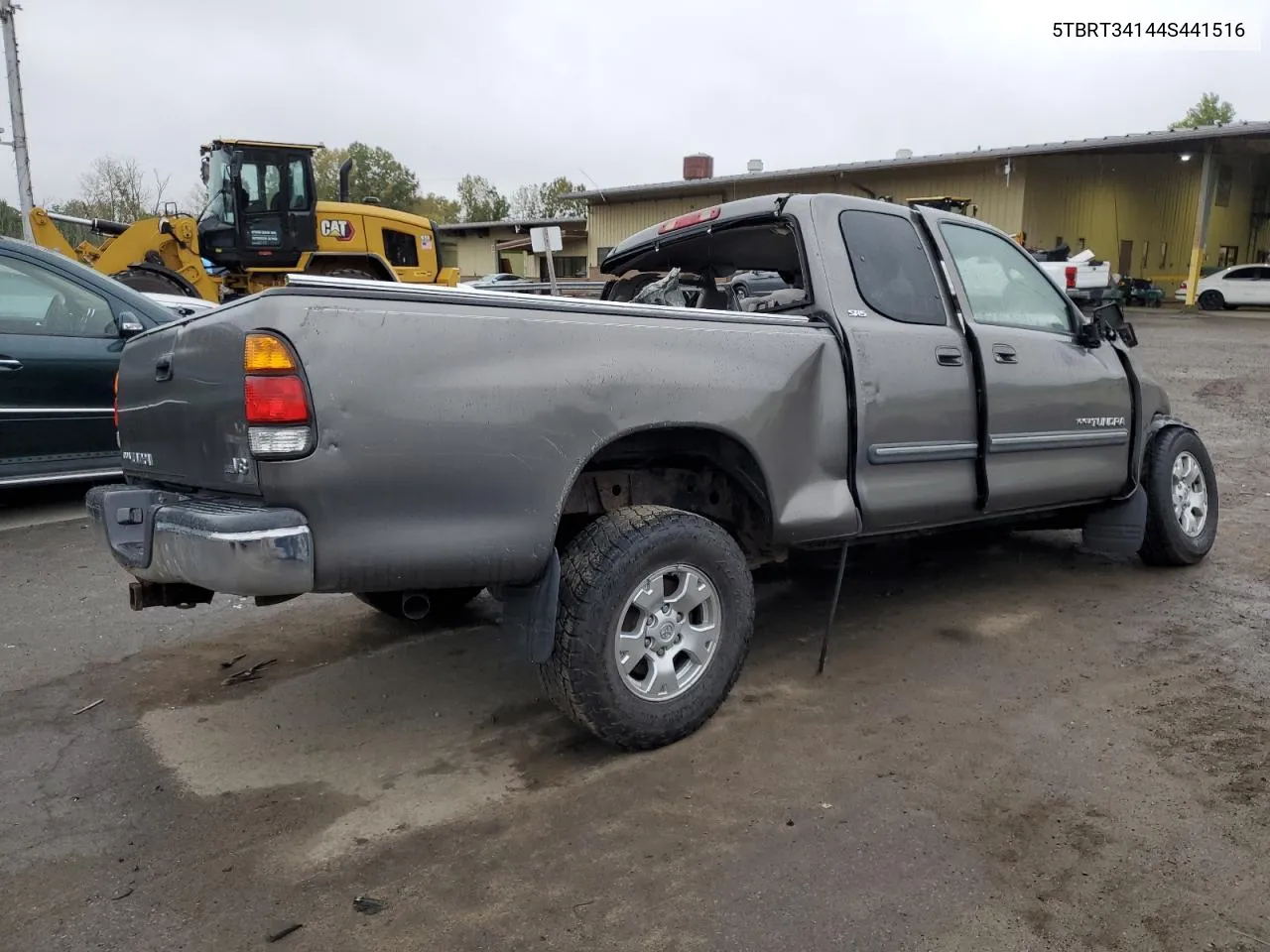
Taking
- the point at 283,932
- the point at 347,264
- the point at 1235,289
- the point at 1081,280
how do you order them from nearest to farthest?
the point at 283,932
the point at 1081,280
the point at 347,264
the point at 1235,289

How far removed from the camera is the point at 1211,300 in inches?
1099

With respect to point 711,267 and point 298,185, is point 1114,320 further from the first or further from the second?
point 298,185

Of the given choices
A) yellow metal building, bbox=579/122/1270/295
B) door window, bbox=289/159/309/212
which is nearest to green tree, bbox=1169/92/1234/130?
yellow metal building, bbox=579/122/1270/295

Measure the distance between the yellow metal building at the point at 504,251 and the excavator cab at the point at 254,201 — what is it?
18.9m

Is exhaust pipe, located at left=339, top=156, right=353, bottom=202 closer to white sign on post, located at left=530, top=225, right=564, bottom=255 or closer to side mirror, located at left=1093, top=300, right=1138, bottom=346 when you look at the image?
white sign on post, located at left=530, top=225, right=564, bottom=255

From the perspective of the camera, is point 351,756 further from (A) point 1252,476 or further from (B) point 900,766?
(A) point 1252,476

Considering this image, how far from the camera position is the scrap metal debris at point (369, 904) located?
2449 mm

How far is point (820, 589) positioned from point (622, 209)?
3005 centimetres

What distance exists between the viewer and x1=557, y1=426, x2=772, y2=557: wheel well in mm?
3396

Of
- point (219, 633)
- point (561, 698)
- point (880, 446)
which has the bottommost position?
point (219, 633)

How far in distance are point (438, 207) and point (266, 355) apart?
64247mm

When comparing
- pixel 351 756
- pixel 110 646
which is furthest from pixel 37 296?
pixel 351 756

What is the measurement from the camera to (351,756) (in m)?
3.32

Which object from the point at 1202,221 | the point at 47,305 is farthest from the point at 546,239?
the point at 1202,221
